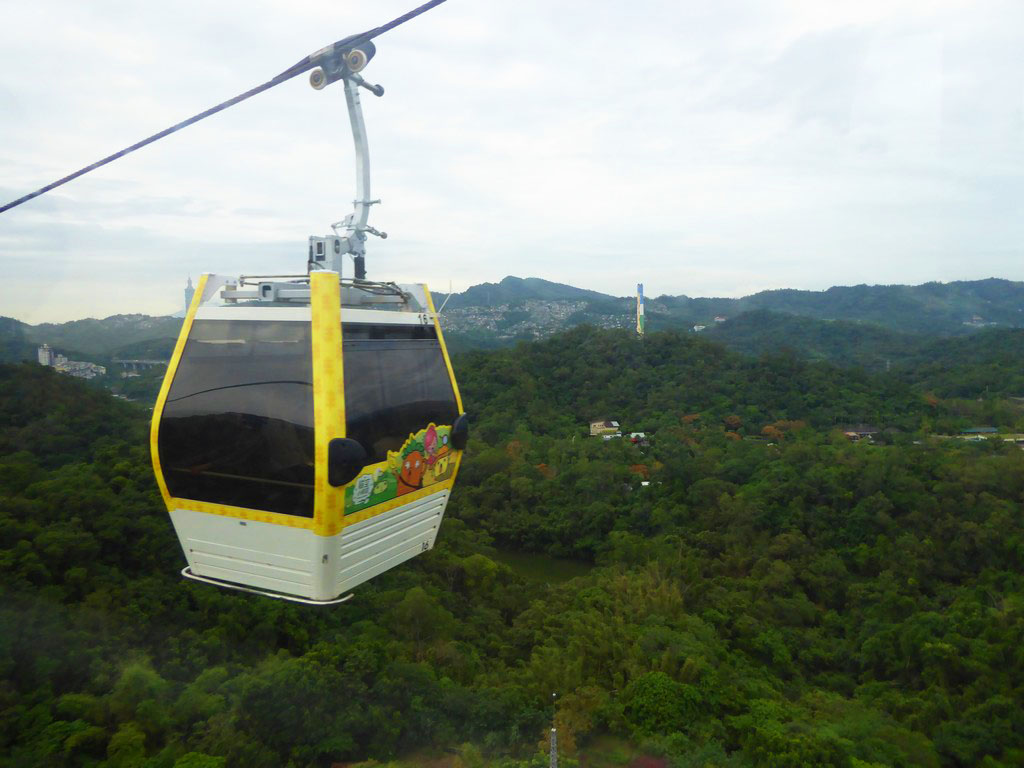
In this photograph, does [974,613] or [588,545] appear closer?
[974,613]

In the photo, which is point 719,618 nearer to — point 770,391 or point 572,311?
point 770,391

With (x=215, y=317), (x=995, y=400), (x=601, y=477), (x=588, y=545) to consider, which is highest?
(x=215, y=317)

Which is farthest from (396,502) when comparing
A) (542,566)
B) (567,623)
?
(542,566)

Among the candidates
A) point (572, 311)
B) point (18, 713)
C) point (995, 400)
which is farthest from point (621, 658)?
point (572, 311)

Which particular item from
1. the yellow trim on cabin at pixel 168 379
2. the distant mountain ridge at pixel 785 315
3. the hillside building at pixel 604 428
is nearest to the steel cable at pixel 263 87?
the yellow trim on cabin at pixel 168 379

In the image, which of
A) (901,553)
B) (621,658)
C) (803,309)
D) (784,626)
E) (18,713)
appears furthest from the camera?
(803,309)

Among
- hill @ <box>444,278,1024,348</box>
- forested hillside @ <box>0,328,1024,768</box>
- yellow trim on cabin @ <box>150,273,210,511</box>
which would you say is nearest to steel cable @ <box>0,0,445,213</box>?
yellow trim on cabin @ <box>150,273,210,511</box>

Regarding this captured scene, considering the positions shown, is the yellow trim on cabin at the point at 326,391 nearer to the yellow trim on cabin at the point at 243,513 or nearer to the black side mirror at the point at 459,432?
the yellow trim on cabin at the point at 243,513

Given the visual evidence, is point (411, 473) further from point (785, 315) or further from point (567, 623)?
point (785, 315)
